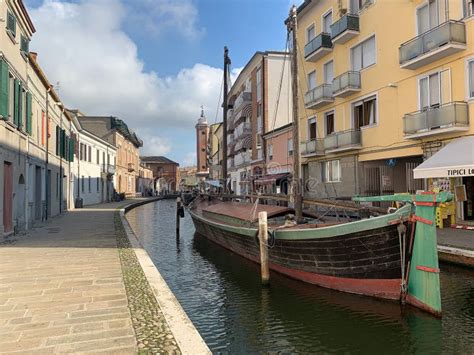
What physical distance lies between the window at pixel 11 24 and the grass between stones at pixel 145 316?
891 centimetres

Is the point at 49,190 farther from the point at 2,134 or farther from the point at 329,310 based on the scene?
the point at 329,310

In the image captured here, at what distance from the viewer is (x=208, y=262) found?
1288 cm

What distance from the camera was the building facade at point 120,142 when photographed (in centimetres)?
4694

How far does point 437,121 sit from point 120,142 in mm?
42036

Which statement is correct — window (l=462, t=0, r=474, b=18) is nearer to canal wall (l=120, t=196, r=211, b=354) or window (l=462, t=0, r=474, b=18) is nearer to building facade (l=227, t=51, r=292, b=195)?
canal wall (l=120, t=196, r=211, b=354)

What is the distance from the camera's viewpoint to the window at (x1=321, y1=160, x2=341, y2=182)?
2292 centimetres

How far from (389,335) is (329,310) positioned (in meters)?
1.44

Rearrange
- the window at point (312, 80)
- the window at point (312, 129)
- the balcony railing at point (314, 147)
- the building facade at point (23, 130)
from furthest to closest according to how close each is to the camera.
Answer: the window at point (312, 129) → the window at point (312, 80) → the balcony railing at point (314, 147) → the building facade at point (23, 130)

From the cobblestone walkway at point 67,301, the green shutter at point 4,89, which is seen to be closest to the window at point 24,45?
the green shutter at point 4,89

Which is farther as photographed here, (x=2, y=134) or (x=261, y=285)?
(x=2, y=134)

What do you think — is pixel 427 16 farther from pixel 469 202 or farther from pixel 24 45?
pixel 24 45

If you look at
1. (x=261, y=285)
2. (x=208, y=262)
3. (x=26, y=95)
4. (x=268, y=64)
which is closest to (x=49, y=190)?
(x=26, y=95)

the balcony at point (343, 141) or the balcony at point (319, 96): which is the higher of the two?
the balcony at point (319, 96)

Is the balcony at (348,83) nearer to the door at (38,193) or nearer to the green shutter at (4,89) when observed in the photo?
the green shutter at (4,89)
